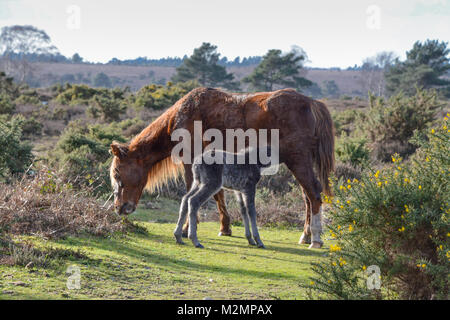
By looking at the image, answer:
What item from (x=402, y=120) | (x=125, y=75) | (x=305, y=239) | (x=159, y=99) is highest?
(x=125, y=75)

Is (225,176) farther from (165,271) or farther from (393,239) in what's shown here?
(393,239)

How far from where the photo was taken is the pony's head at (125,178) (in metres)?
8.08

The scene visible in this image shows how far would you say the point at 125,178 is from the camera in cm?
815

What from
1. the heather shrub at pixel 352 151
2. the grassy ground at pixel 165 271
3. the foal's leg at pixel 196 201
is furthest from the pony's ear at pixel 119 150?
the heather shrub at pixel 352 151

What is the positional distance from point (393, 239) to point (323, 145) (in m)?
3.43

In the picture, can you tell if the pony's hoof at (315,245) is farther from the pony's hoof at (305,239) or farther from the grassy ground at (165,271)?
the pony's hoof at (305,239)

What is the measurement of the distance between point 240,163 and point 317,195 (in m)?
1.44

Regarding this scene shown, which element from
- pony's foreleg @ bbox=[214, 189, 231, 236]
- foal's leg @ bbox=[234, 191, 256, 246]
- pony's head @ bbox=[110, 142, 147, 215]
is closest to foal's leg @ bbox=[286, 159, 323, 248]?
foal's leg @ bbox=[234, 191, 256, 246]

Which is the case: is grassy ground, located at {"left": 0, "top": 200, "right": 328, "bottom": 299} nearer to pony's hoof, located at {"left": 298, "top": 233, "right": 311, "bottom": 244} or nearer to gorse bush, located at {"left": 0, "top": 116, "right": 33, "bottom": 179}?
pony's hoof, located at {"left": 298, "top": 233, "right": 311, "bottom": 244}

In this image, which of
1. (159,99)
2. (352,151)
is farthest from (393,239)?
(159,99)

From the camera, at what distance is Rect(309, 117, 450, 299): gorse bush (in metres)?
4.26

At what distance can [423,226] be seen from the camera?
14.8ft

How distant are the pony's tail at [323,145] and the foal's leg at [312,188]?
1.05 ft
